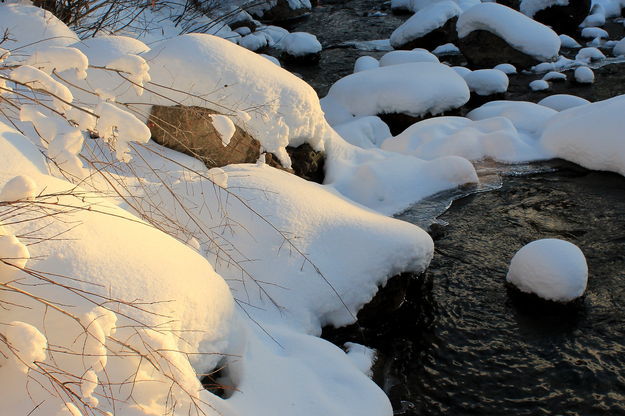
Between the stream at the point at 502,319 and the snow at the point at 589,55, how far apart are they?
18.2 ft

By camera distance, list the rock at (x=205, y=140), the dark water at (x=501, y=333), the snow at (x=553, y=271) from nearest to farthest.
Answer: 1. the dark water at (x=501, y=333)
2. the snow at (x=553, y=271)
3. the rock at (x=205, y=140)

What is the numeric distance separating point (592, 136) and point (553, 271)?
337 cm

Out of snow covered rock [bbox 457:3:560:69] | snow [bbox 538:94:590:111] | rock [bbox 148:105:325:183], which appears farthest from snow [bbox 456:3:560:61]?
rock [bbox 148:105:325:183]

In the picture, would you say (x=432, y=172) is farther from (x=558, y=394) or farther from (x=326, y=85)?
(x=326, y=85)

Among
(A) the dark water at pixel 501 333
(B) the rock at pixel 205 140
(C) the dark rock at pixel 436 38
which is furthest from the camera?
(C) the dark rock at pixel 436 38

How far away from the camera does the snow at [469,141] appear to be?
25.7 feet

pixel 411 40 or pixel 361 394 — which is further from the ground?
pixel 361 394

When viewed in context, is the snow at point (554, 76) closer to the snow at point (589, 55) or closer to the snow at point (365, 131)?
the snow at point (589, 55)

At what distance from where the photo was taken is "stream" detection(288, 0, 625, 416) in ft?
13.1

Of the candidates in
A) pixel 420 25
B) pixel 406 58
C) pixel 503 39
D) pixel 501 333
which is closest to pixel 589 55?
pixel 503 39

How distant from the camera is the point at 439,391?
13.2ft

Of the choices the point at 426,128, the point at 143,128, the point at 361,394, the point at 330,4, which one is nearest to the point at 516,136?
the point at 426,128

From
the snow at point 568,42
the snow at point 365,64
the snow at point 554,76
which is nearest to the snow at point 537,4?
the snow at point 568,42

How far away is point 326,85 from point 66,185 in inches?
332
